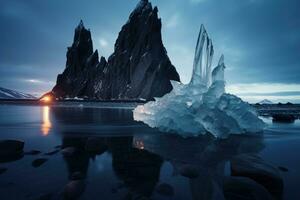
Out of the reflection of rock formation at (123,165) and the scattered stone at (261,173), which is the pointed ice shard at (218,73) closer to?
the reflection of rock formation at (123,165)

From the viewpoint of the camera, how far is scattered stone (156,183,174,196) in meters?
5.39

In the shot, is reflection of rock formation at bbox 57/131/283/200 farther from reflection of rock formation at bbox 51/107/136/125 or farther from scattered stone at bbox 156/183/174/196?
reflection of rock formation at bbox 51/107/136/125

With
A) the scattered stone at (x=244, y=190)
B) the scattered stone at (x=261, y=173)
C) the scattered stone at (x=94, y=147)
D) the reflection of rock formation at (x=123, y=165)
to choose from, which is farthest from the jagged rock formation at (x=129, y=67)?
the scattered stone at (x=244, y=190)

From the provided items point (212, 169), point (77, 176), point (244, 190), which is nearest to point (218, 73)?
point (212, 169)

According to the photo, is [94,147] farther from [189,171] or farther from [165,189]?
[165,189]

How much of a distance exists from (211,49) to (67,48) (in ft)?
577

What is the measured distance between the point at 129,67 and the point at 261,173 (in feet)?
404

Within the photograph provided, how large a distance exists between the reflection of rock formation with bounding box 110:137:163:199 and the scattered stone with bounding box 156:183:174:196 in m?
0.16

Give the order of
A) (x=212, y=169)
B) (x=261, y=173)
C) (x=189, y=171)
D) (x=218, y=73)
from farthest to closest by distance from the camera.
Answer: (x=218, y=73)
(x=212, y=169)
(x=189, y=171)
(x=261, y=173)

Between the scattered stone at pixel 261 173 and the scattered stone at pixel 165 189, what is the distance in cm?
204

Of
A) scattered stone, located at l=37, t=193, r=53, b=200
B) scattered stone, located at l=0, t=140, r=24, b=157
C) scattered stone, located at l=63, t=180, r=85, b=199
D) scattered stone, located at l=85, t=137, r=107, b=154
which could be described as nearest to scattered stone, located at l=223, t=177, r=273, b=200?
scattered stone, located at l=63, t=180, r=85, b=199

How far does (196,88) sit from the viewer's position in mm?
15359

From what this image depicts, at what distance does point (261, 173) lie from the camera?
5.99 metres

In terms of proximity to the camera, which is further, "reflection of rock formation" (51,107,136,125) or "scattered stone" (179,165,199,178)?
"reflection of rock formation" (51,107,136,125)
